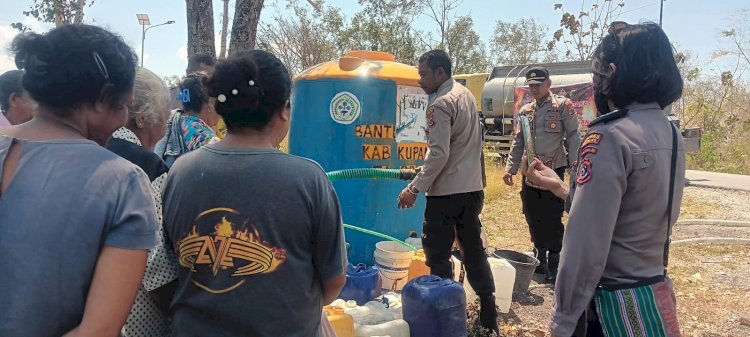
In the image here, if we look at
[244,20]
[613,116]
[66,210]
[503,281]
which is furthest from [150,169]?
[244,20]

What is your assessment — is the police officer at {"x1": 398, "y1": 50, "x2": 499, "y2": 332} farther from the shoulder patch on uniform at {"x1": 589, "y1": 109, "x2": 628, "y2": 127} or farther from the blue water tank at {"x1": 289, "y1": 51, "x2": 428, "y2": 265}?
the shoulder patch on uniform at {"x1": 589, "y1": 109, "x2": 628, "y2": 127}

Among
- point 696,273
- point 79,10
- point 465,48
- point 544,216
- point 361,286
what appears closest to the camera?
point 361,286

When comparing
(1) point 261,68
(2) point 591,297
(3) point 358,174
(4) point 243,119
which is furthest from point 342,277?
(3) point 358,174

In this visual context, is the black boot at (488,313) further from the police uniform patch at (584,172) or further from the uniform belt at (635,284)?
the police uniform patch at (584,172)

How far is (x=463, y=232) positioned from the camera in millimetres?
3434

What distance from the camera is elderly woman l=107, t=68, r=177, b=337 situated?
1562mm

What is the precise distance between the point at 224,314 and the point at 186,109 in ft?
6.01

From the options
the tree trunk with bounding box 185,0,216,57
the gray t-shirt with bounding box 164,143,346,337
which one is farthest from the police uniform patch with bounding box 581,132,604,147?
the tree trunk with bounding box 185,0,216,57

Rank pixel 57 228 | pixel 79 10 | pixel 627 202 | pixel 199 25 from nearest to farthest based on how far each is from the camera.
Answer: pixel 57 228 < pixel 627 202 < pixel 199 25 < pixel 79 10

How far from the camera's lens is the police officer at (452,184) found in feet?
11.0

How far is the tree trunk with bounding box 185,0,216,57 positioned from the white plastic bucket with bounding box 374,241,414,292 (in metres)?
3.64

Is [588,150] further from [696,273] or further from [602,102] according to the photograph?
[696,273]

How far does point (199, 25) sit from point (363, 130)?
10.5 ft

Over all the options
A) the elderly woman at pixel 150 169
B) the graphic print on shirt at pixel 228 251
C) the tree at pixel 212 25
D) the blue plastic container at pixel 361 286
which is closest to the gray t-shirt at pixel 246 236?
the graphic print on shirt at pixel 228 251
